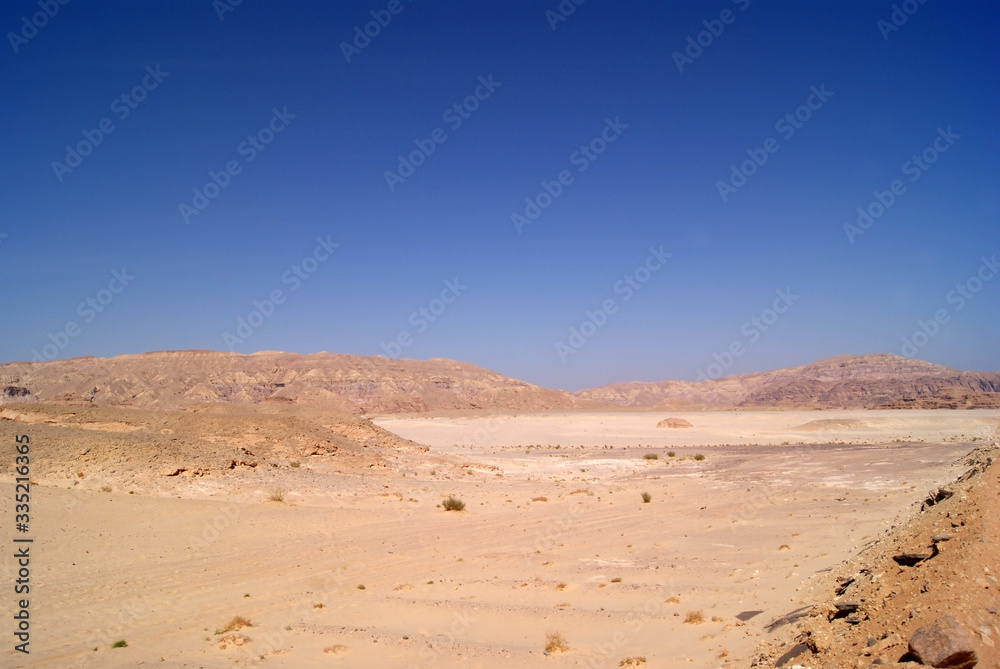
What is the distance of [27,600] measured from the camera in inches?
409

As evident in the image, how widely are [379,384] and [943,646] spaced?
122673 millimetres

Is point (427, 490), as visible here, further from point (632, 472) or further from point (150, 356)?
point (150, 356)

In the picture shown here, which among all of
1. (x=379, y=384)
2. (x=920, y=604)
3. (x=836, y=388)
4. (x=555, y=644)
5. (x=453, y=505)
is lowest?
(x=920, y=604)

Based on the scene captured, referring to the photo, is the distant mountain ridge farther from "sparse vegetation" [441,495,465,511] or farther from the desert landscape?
"sparse vegetation" [441,495,465,511]

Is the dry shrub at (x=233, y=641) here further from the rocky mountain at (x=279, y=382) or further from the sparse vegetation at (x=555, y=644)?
the rocky mountain at (x=279, y=382)

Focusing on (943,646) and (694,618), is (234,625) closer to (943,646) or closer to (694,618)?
(694,618)

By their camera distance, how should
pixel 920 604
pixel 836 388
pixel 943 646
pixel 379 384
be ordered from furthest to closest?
pixel 836 388
pixel 379 384
pixel 920 604
pixel 943 646

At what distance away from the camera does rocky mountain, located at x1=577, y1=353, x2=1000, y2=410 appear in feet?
371

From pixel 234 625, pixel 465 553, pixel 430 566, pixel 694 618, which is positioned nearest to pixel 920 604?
pixel 694 618

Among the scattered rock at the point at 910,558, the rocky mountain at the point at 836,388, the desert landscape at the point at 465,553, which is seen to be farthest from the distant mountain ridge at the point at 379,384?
the scattered rock at the point at 910,558

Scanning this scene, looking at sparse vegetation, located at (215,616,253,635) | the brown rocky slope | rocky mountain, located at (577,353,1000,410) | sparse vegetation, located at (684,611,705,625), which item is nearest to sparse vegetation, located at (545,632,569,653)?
sparse vegetation, located at (684,611,705,625)

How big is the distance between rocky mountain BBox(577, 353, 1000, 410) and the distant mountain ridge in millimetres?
364

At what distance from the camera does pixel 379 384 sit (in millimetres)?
123750

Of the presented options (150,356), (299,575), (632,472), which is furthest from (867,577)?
(150,356)
